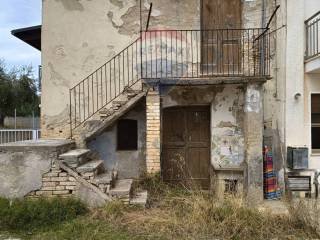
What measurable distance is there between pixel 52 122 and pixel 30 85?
2367cm

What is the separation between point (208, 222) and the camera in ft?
19.7

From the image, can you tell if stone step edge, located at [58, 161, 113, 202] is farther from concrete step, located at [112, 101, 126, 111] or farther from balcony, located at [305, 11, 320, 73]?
balcony, located at [305, 11, 320, 73]

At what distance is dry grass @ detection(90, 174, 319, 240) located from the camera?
577cm

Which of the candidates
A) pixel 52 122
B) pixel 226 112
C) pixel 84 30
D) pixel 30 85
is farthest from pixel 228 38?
pixel 30 85

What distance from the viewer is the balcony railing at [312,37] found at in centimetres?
914

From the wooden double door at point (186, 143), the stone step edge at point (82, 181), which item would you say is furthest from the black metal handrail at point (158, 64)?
the stone step edge at point (82, 181)

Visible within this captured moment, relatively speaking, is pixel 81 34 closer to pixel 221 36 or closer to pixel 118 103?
pixel 118 103

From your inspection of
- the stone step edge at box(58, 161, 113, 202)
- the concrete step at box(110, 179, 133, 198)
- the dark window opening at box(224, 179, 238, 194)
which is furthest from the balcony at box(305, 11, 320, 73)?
the stone step edge at box(58, 161, 113, 202)

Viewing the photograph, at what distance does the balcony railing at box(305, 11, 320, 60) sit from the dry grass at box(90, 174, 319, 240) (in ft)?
16.0

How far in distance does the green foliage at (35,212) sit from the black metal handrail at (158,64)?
11.1 ft

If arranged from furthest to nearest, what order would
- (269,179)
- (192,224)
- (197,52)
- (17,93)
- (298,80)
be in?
1. (17,93)
2. (197,52)
3. (298,80)
4. (269,179)
5. (192,224)

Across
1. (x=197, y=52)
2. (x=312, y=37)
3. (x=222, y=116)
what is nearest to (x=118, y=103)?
(x=197, y=52)

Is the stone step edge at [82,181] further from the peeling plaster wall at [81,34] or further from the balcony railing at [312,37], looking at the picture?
the balcony railing at [312,37]

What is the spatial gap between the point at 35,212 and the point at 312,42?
7.73m
